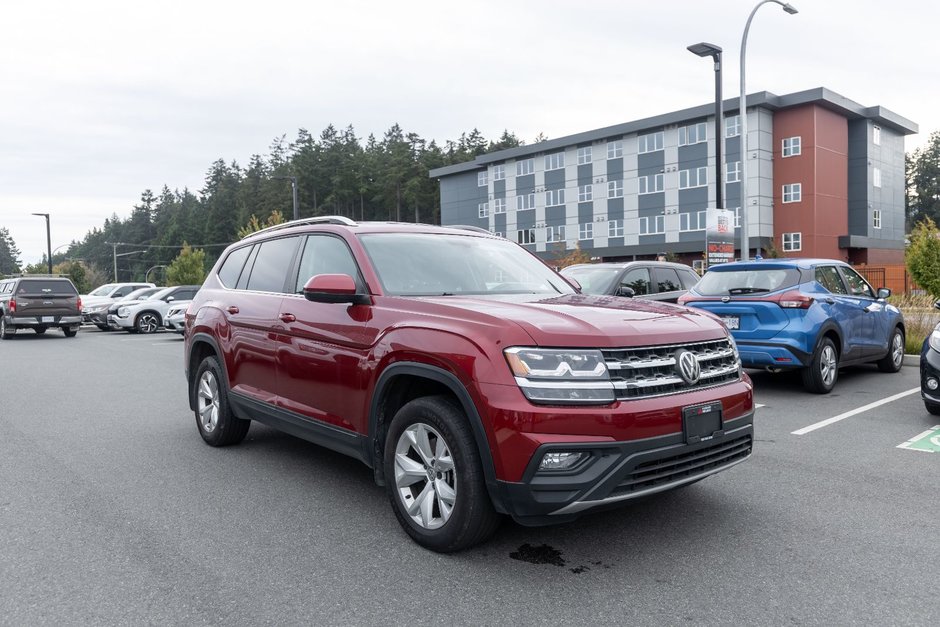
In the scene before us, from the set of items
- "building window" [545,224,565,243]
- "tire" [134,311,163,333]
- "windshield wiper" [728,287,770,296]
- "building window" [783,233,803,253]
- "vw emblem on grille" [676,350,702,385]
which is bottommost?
"tire" [134,311,163,333]

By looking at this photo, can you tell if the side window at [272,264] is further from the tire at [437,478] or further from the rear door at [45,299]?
the rear door at [45,299]

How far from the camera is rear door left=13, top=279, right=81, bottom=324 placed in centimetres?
2191

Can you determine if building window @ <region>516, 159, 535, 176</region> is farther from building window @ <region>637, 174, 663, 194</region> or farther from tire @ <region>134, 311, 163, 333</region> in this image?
tire @ <region>134, 311, 163, 333</region>

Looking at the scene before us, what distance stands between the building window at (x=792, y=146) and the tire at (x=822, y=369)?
133 feet

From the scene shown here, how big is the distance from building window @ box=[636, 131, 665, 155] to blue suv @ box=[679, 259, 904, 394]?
43.1m

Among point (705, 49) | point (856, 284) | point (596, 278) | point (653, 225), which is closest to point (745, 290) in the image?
point (856, 284)

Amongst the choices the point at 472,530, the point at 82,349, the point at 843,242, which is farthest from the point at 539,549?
the point at 843,242

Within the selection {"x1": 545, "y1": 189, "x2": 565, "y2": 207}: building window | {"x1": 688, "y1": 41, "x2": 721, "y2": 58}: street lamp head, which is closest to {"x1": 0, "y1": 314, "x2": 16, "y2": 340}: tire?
{"x1": 688, "y1": 41, "x2": 721, "y2": 58}: street lamp head

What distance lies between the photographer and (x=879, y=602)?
330cm

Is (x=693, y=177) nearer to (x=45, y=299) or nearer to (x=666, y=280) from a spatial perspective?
(x=45, y=299)

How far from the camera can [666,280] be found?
484 inches

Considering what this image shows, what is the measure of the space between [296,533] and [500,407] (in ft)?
5.22

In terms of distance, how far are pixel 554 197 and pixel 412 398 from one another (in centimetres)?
5568

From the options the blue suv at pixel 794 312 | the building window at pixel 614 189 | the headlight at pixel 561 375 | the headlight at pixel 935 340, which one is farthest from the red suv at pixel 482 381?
the building window at pixel 614 189
